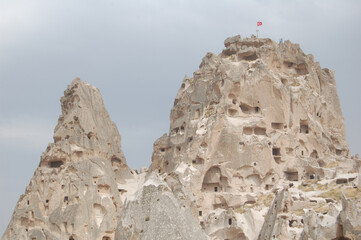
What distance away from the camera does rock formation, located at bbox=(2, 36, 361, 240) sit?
50.9m

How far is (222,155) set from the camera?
56312 millimetres

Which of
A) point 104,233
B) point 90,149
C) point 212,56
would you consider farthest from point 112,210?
point 212,56

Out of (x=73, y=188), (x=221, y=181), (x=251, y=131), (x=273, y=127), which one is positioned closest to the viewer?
(x=73, y=188)

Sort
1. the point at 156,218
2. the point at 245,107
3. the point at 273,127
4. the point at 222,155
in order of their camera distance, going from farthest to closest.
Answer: the point at 245,107 → the point at 273,127 → the point at 222,155 → the point at 156,218

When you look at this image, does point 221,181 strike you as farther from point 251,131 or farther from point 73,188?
point 73,188

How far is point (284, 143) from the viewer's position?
5828 cm

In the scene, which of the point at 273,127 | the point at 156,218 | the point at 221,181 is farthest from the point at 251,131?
the point at 156,218

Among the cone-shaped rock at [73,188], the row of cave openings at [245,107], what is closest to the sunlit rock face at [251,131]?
the row of cave openings at [245,107]

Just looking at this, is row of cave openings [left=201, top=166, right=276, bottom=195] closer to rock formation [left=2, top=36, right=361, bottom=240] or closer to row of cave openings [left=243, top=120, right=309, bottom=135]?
rock formation [left=2, top=36, right=361, bottom=240]

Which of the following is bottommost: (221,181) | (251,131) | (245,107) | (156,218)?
(156,218)

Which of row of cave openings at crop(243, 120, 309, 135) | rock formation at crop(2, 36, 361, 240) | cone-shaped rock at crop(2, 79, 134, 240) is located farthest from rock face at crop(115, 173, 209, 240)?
row of cave openings at crop(243, 120, 309, 135)

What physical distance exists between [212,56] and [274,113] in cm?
A: 1389

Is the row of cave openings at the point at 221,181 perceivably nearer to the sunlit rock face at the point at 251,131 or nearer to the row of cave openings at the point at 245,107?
the sunlit rock face at the point at 251,131

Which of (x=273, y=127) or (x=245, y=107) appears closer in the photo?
(x=273, y=127)
